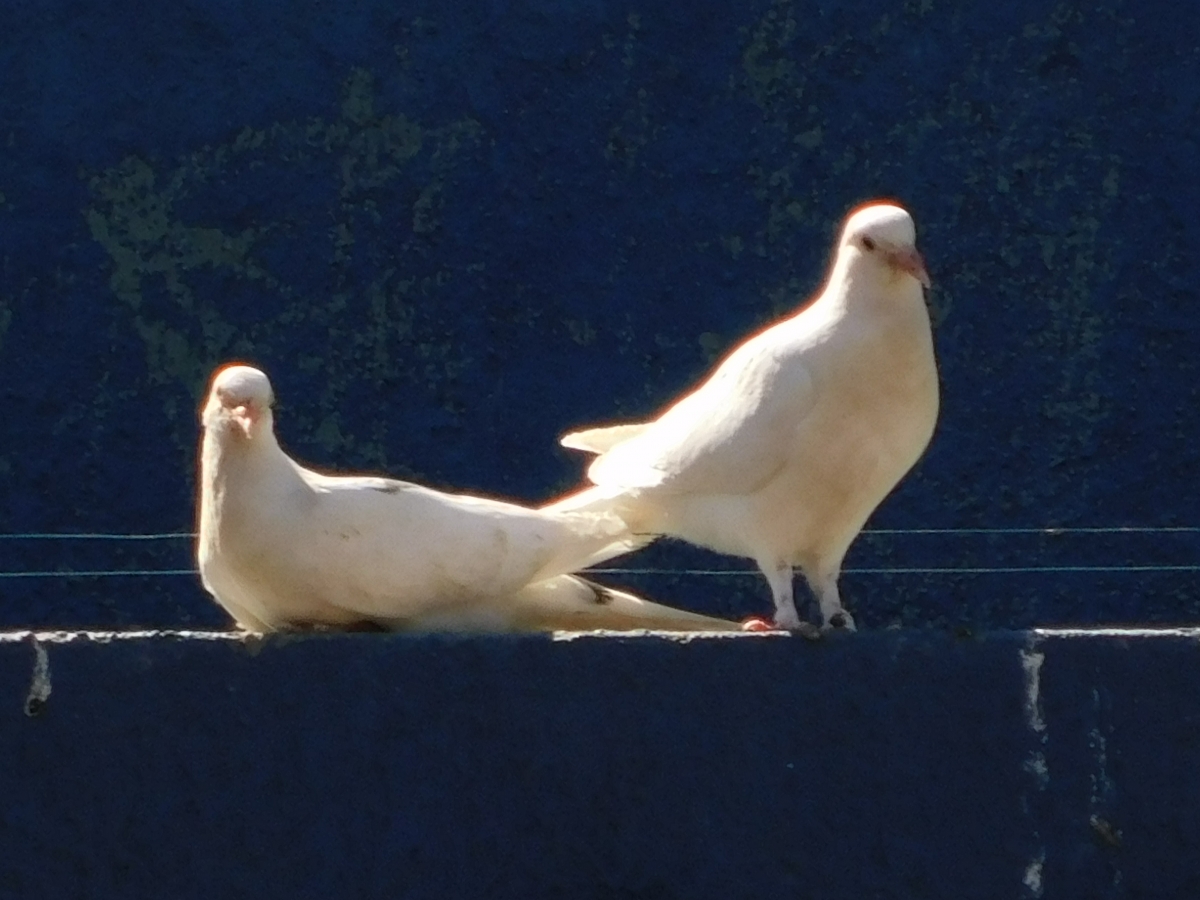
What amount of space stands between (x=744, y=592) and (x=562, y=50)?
5.28 ft

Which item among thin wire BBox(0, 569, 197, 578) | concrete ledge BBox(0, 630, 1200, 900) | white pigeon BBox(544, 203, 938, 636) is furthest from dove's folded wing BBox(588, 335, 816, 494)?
thin wire BBox(0, 569, 197, 578)

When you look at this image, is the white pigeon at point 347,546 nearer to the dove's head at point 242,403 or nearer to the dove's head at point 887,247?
the dove's head at point 242,403

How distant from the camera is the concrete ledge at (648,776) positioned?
438cm

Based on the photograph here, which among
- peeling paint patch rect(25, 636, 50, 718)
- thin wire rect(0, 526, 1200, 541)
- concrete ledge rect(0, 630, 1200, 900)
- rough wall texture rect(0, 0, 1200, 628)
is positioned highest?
rough wall texture rect(0, 0, 1200, 628)

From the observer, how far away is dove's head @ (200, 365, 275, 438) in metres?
4.82

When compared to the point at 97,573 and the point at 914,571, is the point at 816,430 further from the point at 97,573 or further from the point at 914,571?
the point at 97,573

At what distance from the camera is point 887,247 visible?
4.96 m

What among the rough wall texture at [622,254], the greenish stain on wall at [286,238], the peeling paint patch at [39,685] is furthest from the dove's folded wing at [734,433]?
the greenish stain on wall at [286,238]

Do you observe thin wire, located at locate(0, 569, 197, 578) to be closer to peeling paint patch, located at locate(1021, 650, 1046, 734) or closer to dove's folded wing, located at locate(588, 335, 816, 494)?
dove's folded wing, located at locate(588, 335, 816, 494)

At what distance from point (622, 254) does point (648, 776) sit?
124 inches

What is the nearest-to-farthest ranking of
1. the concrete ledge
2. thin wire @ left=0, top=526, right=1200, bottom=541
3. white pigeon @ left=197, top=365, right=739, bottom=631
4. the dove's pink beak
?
1. the concrete ledge
2. white pigeon @ left=197, top=365, right=739, bottom=631
3. the dove's pink beak
4. thin wire @ left=0, top=526, right=1200, bottom=541

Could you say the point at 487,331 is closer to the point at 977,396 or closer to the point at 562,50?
the point at 562,50

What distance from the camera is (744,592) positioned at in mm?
7301

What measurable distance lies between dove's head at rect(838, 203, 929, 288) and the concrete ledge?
0.84 meters
